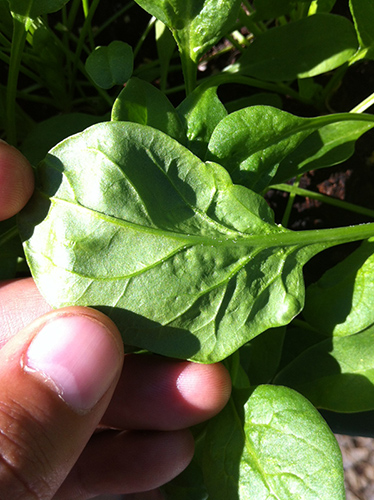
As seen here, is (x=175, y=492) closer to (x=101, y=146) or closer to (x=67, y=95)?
(x=101, y=146)

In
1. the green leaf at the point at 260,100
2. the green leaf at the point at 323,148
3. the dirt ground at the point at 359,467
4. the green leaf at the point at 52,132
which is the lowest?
the dirt ground at the point at 359,467

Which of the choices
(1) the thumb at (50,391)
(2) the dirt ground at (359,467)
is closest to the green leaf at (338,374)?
(1) the thumb at (50,391)

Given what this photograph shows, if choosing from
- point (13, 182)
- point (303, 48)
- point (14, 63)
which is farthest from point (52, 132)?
point (303, 48)

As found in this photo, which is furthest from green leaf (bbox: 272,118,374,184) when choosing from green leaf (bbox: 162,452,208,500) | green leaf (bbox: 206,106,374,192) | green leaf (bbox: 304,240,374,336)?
green leaf (bbox: 162,452,208,500)

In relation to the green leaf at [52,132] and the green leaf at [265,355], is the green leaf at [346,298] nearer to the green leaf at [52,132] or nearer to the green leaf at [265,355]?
the green leaf at [265,355]

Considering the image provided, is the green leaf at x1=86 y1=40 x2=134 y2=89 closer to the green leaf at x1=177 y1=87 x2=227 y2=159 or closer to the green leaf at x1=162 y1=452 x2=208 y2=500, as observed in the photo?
the green leaf at x1=177 y1=87 x2=227 y2=159

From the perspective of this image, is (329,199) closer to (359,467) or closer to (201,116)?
(201,116)

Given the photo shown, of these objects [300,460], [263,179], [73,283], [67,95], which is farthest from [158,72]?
[300,460]
